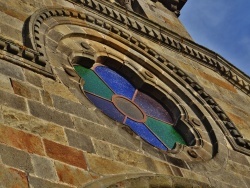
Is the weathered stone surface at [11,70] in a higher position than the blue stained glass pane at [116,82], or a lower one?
lower

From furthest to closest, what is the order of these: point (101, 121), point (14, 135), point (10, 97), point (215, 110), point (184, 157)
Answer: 1. point (215, 110)
2. point (184, 157)
3. point (101, 121)
4. point (10, 97)
5. point (14, 135)

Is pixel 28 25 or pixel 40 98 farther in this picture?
pixel 28 25

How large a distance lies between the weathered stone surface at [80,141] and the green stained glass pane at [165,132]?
211 cm

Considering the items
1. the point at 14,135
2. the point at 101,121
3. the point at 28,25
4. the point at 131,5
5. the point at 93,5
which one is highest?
the point at 131,5

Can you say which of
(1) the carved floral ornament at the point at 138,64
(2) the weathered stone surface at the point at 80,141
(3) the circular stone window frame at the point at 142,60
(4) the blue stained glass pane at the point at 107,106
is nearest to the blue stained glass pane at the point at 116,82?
(1) the carved floral ornament at the point at 138,64

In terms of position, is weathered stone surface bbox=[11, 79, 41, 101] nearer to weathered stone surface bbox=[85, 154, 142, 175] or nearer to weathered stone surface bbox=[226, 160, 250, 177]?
weathered stone surface bbox=[85, 154, 142, 175]

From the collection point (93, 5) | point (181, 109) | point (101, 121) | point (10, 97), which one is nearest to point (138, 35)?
point (93, 5)

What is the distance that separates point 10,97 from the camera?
209 inches

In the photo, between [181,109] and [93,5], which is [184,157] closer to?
[181,109]

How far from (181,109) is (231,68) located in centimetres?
260

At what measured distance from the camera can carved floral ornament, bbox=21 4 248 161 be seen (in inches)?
287

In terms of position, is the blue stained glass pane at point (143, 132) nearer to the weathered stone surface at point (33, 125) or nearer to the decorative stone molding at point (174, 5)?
the weathered stone surface at point (33, 125)

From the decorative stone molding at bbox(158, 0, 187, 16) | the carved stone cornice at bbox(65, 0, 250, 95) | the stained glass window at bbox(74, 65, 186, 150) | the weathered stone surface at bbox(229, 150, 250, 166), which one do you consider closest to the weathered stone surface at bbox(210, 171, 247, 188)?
the weathered stone surface at bbox(229, 150, 250, 166)

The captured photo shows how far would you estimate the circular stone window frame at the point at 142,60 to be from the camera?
7.09 metres
